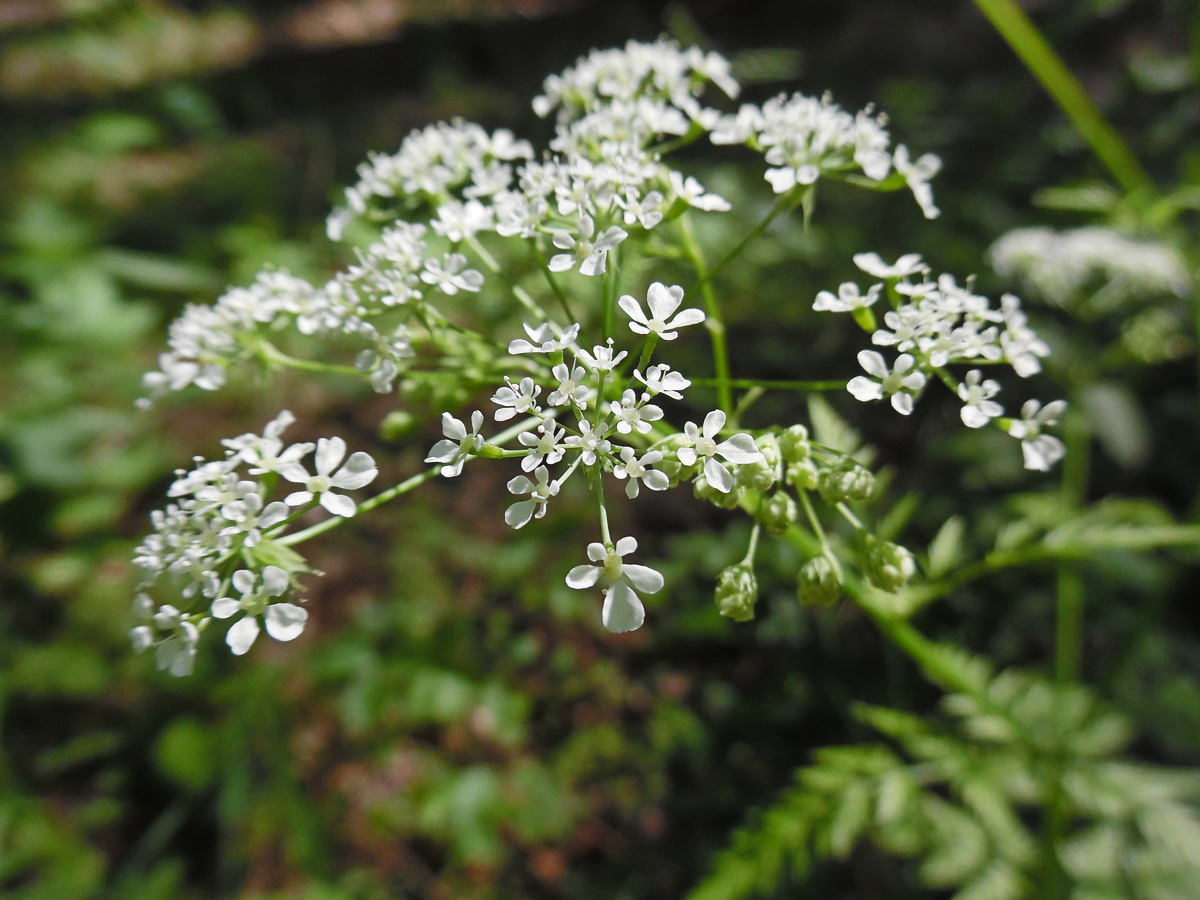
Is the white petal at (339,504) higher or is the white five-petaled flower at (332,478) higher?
the white five-petaled flower at (332,478)

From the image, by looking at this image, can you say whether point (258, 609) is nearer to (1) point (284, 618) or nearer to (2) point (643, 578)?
(1) point (284, 618)

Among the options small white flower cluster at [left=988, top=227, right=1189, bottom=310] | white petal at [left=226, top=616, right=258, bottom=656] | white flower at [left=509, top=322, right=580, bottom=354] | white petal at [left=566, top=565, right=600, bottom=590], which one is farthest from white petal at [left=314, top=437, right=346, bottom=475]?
small white flower cluster at [left=988, top=227, right=1189, bottom=310]

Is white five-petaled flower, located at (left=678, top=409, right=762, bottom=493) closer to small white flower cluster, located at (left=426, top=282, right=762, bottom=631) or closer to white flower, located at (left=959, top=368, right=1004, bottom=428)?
small white flower cluster, located at (left=426, top=282, right=762, bottom=631)

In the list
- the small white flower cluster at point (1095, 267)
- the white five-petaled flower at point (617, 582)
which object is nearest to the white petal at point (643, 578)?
the white five-petaled flower at point (617, 582)

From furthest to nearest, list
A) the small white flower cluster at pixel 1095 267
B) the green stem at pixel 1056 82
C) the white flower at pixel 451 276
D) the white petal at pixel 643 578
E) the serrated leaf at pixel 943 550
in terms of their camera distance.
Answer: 1. the small white flower cluster at pixel 1095 267
2. the green stem at pixel 1056 82
3. the serrated leaf at pixel 943 550
4. the white flower at pixel 451 276
5. the white petal at pixel 643 578

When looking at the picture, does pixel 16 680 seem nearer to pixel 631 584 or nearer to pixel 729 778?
pixel 729 778

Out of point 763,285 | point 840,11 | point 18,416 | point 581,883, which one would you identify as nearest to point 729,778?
point 581,883

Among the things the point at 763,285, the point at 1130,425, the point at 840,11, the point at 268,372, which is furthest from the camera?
the point at 840,11

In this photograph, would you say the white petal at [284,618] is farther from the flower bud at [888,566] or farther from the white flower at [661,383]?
→ the flower bud at [888,566]
